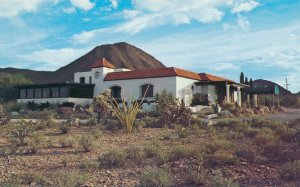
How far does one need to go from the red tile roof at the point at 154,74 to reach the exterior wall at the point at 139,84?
326 millimetres

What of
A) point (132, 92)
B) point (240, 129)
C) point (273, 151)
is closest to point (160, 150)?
point (273, 151)

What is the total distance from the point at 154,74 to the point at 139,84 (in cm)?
192

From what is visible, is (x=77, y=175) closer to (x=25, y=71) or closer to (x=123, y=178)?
(x=123, y=178)

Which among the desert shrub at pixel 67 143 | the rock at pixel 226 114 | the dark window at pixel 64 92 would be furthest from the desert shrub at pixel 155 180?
the dark window at pixel 64 92

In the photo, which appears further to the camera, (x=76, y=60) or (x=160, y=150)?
(x=76, y=60)

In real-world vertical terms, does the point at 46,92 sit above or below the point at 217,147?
above

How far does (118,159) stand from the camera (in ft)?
37.4

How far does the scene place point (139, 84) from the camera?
1644 inches

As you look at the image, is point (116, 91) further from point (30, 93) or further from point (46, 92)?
point (30, 93)

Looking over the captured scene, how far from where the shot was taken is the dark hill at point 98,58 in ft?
343

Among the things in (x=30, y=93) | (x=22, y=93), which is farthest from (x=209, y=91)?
(x=22, y=93)

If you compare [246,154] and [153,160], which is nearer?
[246,154]

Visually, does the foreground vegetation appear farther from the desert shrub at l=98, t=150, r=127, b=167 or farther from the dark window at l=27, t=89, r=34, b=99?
the dark window at l=27, t=89, r=34, b=99

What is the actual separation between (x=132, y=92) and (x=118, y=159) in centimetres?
3077
